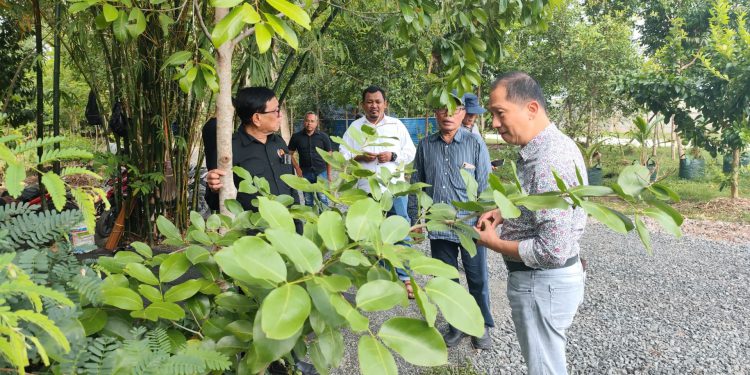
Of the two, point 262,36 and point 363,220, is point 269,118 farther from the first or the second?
point 363,220

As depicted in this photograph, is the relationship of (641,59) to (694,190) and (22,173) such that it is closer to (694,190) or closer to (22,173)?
(694,190)

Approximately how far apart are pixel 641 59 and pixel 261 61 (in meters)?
9.69

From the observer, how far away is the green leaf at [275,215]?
0.80m

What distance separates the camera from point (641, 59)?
9953 millimetres

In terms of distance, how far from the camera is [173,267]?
910 millimetres

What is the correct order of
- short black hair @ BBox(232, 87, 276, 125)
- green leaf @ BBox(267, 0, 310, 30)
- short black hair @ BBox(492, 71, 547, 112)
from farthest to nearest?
short black hair @ BBox(232, 87, 276, 125) < short black hair @ BBox(492, 71, 547, 112) < green leaf @ BBox(267, 0, 310, 30)

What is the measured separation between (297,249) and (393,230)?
0.20 m

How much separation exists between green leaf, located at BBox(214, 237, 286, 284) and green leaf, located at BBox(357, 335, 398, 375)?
144mm

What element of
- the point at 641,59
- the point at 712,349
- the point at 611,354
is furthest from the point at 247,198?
the point at 641,59

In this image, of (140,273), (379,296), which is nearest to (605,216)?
(379,296)

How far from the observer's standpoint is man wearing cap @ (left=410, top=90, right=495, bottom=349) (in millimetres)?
2988

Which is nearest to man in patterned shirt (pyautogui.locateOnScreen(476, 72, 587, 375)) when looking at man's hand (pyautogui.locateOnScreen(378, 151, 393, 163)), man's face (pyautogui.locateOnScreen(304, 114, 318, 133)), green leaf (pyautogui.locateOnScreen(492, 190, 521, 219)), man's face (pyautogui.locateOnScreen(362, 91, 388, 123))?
green leaf (pyautogui.locateOnScreen(492, 190, 521, 219))

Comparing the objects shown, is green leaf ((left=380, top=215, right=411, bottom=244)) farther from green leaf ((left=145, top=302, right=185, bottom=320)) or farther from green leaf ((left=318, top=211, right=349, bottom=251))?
green leaf ((left=145, top=302, right=185, bottom=320))

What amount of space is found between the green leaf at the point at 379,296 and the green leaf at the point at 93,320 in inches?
16.1
